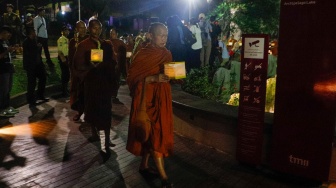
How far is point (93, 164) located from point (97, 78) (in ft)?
4.74

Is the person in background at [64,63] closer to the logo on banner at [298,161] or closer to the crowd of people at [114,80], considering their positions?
the crowd of people at [114,80]

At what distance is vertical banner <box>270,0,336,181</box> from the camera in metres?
4.25

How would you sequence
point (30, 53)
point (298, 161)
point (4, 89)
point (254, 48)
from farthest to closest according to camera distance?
point (30, 53) < point (4, 89) < point (254, 48) < point (298, 161)

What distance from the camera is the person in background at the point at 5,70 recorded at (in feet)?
24.8

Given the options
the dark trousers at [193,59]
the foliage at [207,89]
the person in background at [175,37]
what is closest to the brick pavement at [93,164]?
the foliage at [207,89]

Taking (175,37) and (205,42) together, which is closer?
(175,37)

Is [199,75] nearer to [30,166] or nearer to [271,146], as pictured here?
[271,146]

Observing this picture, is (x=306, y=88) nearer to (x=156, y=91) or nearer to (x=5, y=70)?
(x=156, y=91)

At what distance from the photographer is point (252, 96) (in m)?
4.96

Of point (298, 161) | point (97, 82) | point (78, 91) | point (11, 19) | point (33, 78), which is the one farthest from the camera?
point (11, 19)

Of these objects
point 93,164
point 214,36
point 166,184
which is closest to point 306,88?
point 166,184

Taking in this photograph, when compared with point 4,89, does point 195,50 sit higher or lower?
higher

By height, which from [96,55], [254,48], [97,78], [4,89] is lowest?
[4,89]

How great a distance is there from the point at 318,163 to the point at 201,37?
25.3 feet
